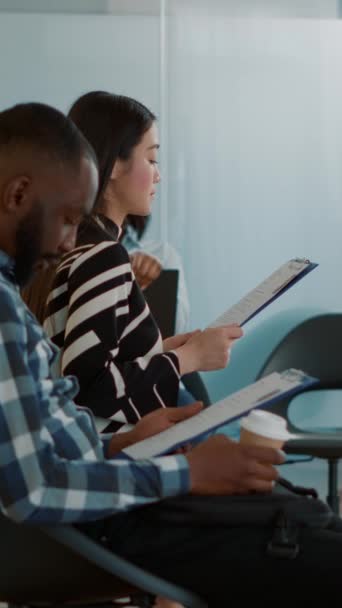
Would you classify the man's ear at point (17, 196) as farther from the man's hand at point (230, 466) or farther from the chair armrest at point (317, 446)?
the chair armrest at point (317, 446)

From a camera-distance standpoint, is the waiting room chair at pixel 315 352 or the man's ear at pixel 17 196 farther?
the waiting room chair at pixel 315 352


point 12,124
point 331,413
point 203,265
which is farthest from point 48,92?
point 12,124

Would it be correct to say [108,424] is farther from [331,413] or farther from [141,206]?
[331,413]

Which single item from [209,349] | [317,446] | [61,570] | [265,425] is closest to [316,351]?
[317,446]

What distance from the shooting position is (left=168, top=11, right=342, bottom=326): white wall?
433cm

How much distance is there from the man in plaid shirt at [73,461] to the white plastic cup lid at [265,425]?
0.16 feet

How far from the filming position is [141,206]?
2.12 m

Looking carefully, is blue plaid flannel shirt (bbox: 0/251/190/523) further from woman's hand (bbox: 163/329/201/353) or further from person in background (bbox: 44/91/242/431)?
woman's hand (bbox: 163/329/201/353)

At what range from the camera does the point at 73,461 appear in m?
1.25

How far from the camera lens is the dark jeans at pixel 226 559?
Result: 129cm

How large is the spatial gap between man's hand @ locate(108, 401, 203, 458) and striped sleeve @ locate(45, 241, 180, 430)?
193 mm

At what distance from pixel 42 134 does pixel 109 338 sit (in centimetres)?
52

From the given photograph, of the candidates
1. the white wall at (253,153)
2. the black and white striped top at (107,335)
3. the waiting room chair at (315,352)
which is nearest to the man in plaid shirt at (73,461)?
the black and white striped top at (107,335)

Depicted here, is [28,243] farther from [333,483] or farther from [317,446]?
[333,483]
